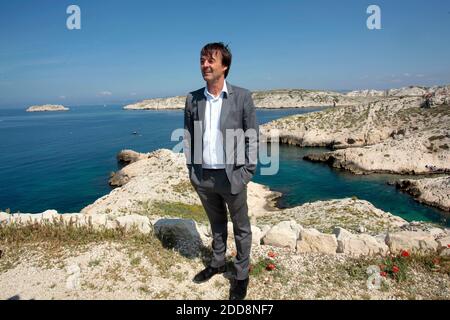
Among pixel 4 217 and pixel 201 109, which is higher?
pixel 201 109

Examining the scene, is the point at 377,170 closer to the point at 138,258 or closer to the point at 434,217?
the point at 434,217

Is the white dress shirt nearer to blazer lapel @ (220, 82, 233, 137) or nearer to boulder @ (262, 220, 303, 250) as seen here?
blazer lapel @ (220, 82, 233, 137)

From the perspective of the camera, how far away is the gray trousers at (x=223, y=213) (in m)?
5.53

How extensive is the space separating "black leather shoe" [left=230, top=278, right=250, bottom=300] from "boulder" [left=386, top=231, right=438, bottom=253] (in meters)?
4.30

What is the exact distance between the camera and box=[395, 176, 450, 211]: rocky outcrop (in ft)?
104

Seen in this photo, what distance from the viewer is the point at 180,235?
836cm

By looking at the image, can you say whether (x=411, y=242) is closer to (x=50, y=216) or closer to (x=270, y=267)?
(x=270, y=267)

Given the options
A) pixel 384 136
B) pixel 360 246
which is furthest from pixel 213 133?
pixel 384 136

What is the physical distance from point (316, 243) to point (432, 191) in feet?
108

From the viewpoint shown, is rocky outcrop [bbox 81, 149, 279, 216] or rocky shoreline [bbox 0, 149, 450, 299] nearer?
rocky shoreline [bbox 0, 149, 450, 299]

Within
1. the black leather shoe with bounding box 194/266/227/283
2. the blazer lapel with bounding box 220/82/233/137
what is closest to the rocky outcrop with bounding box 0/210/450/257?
the black leather shoe with bounding box 194/266/227/283

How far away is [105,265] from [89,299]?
1186 mm
